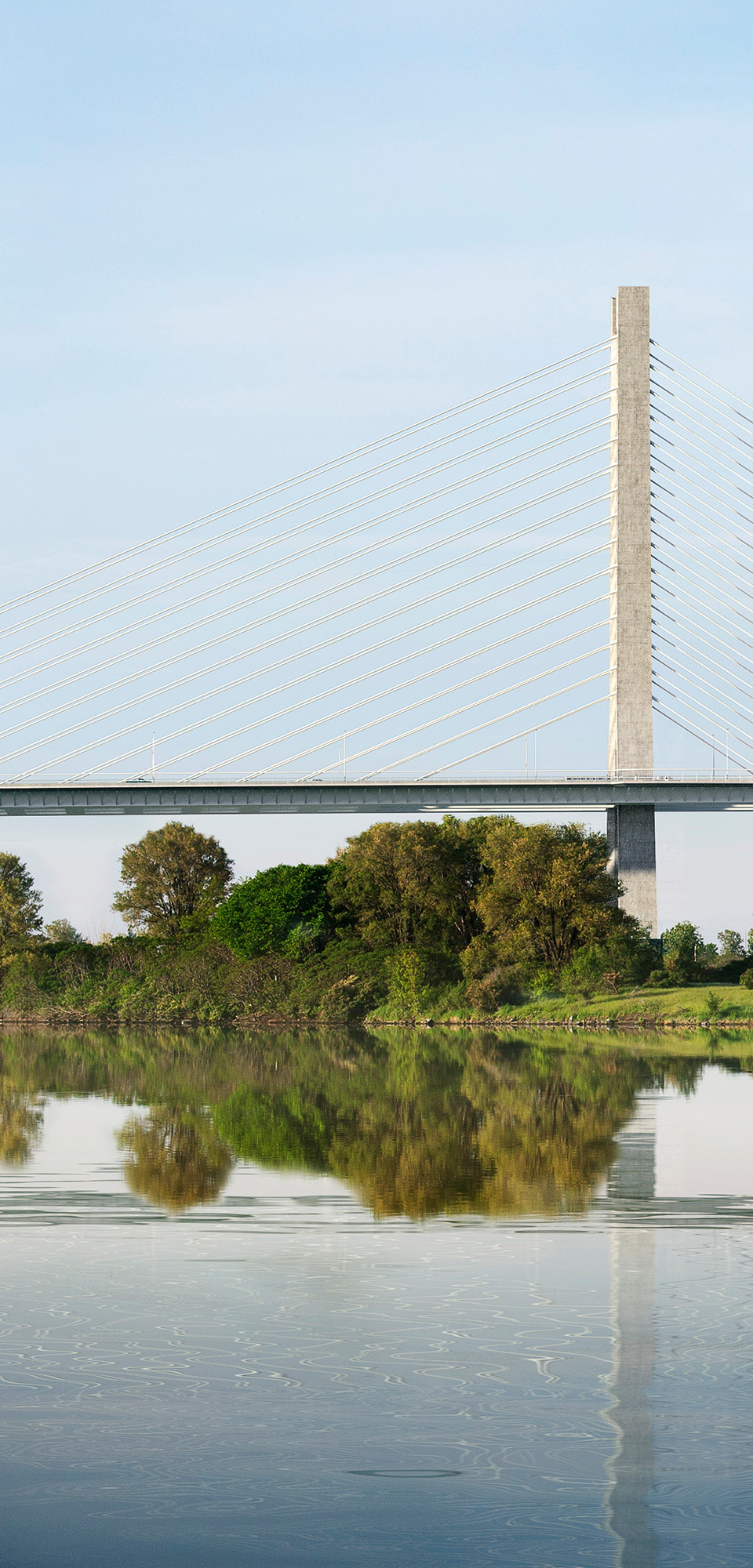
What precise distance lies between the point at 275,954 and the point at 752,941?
15928 millimetres

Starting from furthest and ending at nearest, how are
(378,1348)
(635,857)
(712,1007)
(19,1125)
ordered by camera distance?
(635,857) < (712,1007) < (19,1125) < (378,1348)

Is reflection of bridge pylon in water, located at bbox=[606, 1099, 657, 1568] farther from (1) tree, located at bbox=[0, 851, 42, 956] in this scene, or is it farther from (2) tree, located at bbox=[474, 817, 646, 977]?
(1) tree, located at bbox=[0, 851, 42, 956]

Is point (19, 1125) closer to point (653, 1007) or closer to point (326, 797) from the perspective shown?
point (653, 1007)

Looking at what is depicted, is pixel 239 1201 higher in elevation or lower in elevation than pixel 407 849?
lower

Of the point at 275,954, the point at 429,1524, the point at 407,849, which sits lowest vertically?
the point at 429,1524

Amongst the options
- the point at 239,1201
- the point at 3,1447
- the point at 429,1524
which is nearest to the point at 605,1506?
the point at 429,1524

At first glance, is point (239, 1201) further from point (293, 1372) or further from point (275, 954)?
point (275, 954)

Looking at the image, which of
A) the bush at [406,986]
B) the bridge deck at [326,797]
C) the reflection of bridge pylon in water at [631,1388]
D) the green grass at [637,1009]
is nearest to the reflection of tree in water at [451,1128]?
the reflection of bridge pylon in water at [631,1388]

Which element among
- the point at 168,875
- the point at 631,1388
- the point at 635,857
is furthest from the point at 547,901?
the point at 631,1388

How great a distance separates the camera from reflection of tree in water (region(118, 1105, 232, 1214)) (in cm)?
1192

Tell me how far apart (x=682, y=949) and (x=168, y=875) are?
76.9 ft

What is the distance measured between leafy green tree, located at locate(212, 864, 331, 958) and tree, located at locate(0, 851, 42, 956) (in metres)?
11.3

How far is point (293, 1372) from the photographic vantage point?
6.74 meters

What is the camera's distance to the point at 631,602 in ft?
168
